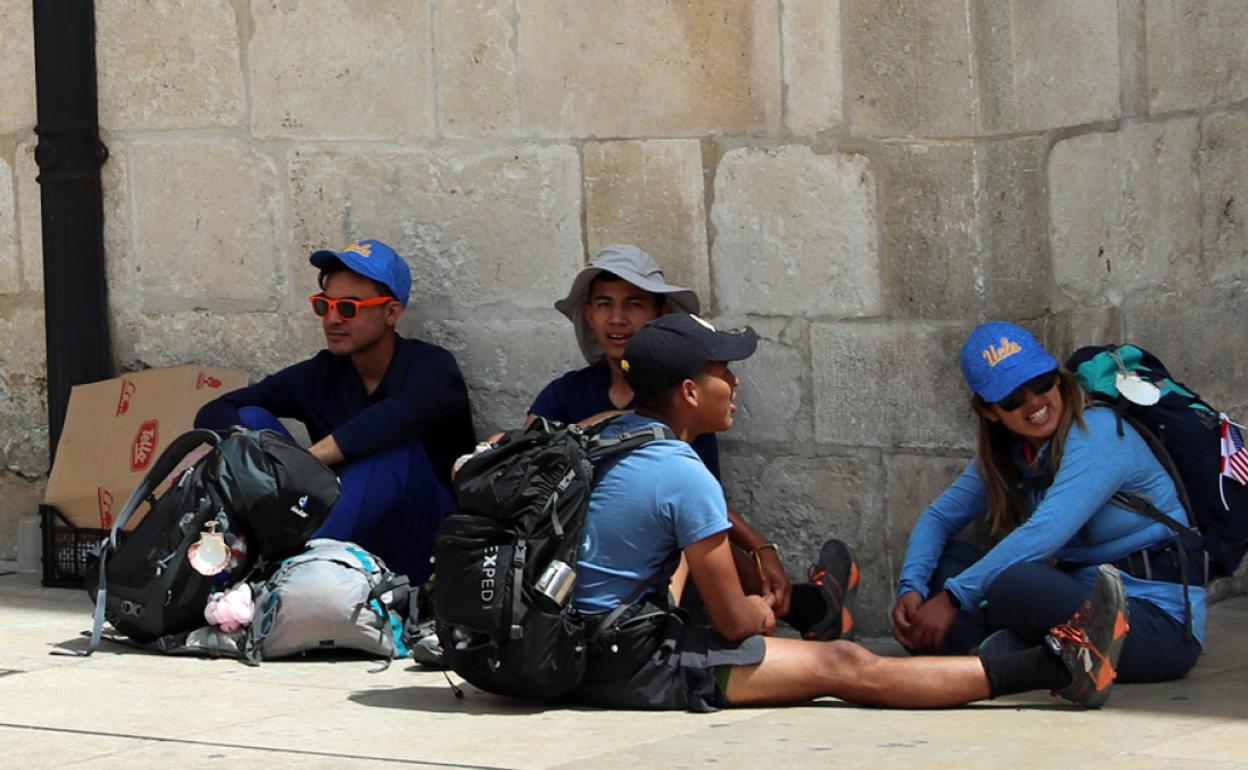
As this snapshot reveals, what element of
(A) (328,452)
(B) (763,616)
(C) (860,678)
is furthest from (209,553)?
(C) (860,678)

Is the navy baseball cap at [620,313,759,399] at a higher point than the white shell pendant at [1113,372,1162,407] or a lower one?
higher

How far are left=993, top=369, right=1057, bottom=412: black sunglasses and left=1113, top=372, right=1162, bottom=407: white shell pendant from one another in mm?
167

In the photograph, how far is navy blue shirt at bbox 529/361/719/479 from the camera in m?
5.79

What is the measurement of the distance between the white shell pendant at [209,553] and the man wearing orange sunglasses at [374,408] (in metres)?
0.52

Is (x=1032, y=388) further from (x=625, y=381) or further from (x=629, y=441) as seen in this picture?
(x=625, y=381)

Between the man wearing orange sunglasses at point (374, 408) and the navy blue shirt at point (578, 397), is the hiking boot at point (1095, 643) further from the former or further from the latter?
the man wearing orange sunglasses at point (374, 408)

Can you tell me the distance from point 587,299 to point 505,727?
1.74 meters

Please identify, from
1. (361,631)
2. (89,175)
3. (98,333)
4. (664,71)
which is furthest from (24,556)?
(664,71)

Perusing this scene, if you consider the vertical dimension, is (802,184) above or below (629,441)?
above

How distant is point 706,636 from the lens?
183 inches

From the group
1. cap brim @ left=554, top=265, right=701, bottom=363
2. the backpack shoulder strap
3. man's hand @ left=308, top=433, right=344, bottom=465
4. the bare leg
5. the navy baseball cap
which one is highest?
cap brim @ left=554, top=265, right=701, bottom=363

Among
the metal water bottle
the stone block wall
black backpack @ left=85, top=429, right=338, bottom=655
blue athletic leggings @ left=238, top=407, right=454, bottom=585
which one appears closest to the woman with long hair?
the stone block wall

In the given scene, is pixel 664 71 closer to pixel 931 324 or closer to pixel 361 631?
pixel 931 324

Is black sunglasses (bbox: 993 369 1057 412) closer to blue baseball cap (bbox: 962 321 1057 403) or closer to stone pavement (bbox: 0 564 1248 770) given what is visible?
blue baseball cap (bbox: 962 321 1057 403)
